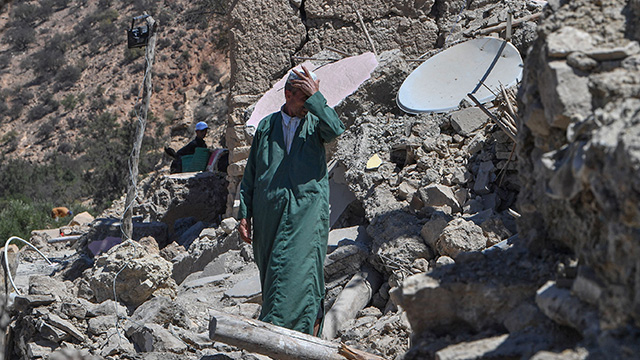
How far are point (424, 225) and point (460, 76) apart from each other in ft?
6.14

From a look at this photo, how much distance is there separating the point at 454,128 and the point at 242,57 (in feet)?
10.3

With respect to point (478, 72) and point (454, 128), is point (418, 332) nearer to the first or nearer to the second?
point (454, 128)

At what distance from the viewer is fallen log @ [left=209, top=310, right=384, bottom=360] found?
3045 mm

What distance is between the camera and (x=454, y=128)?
238 inches

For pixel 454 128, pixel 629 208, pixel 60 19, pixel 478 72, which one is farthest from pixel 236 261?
pixel 60 19

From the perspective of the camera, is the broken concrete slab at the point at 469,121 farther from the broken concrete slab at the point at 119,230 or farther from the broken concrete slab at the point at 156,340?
the broken concrete slab at the point at 119,230

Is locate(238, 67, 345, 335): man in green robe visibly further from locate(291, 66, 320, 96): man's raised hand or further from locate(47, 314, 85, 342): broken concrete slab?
locate(47, 314, 85, 342): broken concrete slab

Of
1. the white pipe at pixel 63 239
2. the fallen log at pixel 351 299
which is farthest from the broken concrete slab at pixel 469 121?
the white pipe at pixel 63 239

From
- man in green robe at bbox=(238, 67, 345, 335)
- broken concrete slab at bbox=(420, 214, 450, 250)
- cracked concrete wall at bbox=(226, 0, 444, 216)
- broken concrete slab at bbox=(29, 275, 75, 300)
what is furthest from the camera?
cracked concrete wall at bbox=(226, 0, 444, 216)

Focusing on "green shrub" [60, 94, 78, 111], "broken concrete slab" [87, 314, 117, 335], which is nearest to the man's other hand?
"broken concrete slab" [87, 314, 117, 335]

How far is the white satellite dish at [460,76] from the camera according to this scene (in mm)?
6109

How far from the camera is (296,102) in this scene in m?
3.97

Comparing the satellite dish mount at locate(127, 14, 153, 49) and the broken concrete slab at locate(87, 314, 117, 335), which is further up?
the satellite dish mount at locate(127, 14, 153, 49)

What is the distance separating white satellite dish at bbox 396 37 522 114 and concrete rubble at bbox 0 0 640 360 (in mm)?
183
